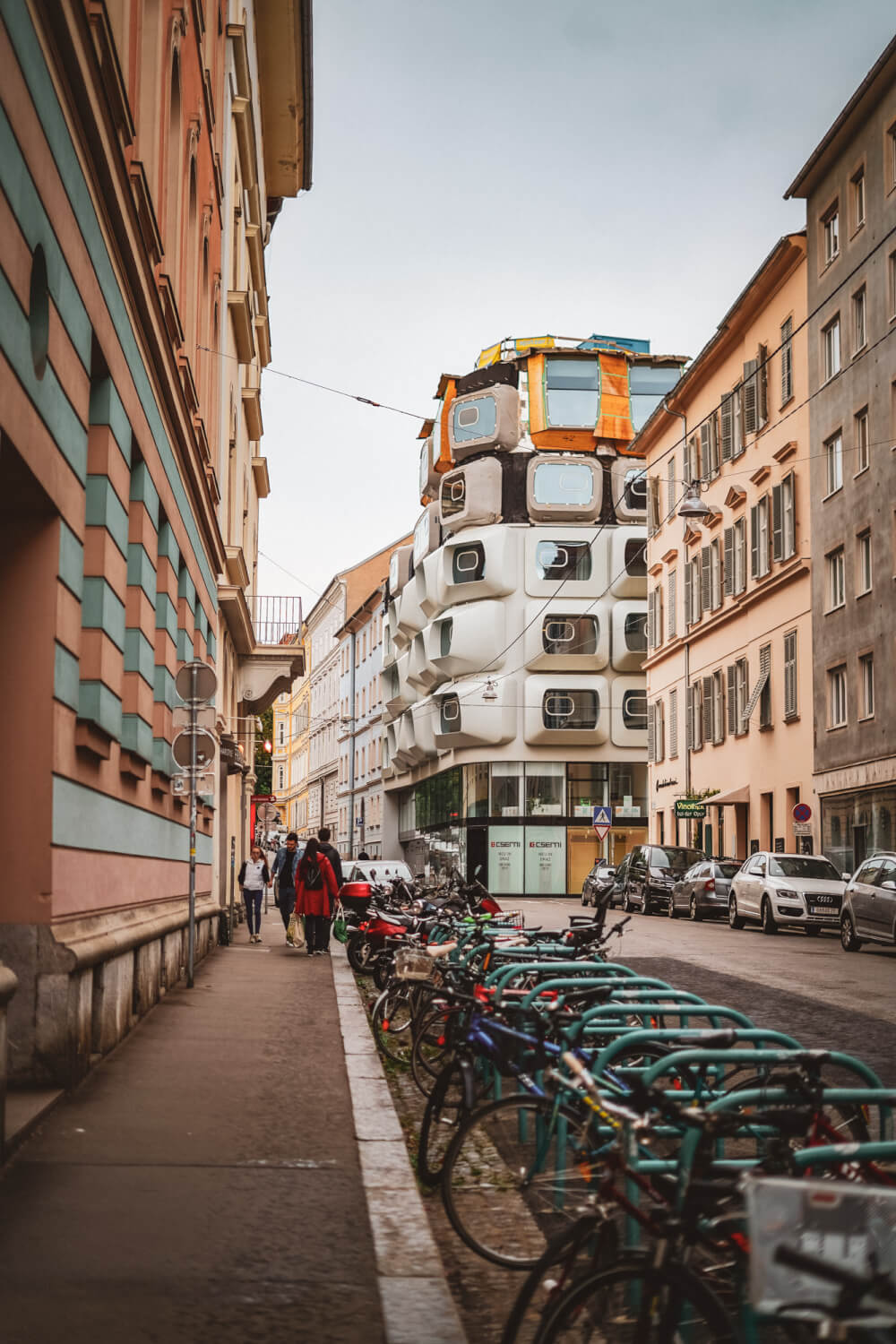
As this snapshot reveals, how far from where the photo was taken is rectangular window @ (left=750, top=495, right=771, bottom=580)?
4338 cm

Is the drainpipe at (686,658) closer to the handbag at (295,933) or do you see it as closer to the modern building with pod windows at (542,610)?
the modern building with pod windows at (542,610)

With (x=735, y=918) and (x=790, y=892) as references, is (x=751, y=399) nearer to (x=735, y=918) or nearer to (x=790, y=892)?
(x=735, y=918)

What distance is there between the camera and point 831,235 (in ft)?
128

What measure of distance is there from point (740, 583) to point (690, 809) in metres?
6.62

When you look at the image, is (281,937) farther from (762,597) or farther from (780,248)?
(780,248)

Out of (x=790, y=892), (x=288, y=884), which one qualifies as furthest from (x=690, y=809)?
(x=288, y=884)

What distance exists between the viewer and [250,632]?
31.5 metres

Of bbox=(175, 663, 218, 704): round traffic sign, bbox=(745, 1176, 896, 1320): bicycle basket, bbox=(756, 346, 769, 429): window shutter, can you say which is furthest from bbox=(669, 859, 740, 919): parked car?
bbox=(745, 1176, 896, 1320): bicycle basket

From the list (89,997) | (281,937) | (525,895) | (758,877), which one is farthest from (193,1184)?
(525,895)

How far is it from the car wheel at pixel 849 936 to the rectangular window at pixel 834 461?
45.9ft

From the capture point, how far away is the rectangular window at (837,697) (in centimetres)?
3744

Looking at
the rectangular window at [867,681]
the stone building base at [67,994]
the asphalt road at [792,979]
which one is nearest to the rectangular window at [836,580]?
the rectangular window at [867,681]

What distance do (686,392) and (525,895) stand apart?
840 inches

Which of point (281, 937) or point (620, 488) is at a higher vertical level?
point (620, 488)
